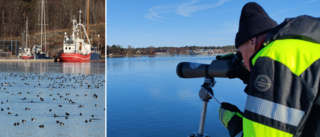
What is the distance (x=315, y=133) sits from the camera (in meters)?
0.73

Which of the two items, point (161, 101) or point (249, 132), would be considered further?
point (161, 101)

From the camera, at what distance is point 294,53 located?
716 mm

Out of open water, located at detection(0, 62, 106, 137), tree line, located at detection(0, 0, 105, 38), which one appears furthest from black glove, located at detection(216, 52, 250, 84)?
tree line, located at detection(0, 0, 105, 38)

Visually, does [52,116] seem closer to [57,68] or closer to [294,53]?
[294,53]

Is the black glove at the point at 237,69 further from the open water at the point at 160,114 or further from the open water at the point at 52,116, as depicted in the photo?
the open water at the point at 52,116

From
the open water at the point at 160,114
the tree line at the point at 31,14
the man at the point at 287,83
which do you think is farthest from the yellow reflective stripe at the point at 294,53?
the tree line at the point at 31,14

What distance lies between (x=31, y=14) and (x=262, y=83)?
4500cm

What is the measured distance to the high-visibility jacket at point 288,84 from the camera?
0.70m

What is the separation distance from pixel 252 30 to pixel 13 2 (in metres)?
46.7

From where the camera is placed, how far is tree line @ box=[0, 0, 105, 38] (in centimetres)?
3858

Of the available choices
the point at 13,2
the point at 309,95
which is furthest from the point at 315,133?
the point at 13,2

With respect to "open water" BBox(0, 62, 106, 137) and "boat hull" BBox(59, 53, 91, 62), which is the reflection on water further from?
"open water" BBox(0, 62, 106, 137)

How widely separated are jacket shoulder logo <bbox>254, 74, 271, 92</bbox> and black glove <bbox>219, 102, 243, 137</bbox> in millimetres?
236

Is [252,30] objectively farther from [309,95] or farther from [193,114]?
[193,114]
